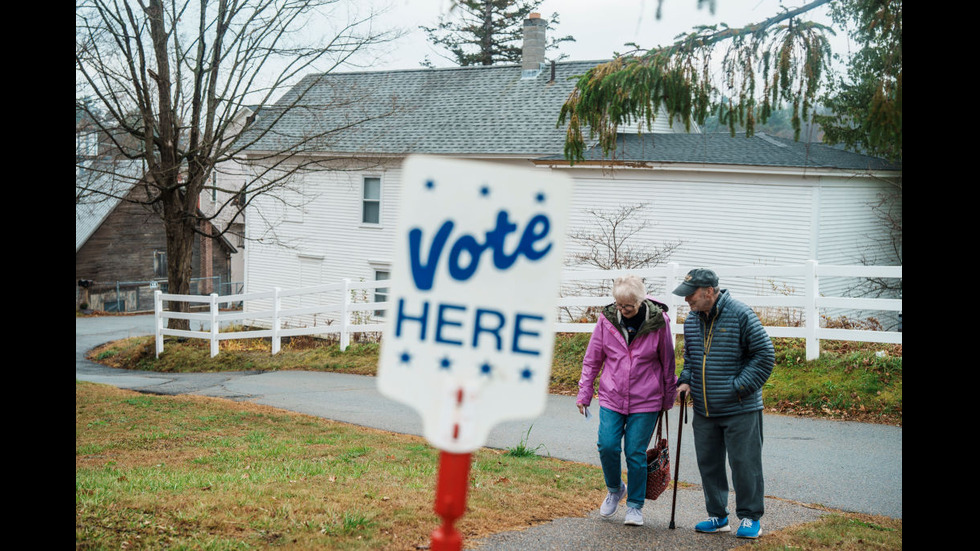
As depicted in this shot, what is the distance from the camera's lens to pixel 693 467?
8531 millimetres

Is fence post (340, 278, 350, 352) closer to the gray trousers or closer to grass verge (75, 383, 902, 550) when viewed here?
grass verge (75, 383, 902, 550)

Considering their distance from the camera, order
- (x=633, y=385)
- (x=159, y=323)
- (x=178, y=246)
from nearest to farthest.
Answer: (x=633, y=385) < (x=159, y=323) < (x=178, y=246)

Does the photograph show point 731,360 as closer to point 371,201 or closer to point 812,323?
point 812,323

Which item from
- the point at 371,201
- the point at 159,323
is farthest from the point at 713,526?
the point at 371,201

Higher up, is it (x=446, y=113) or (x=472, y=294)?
(x=446, y=113)

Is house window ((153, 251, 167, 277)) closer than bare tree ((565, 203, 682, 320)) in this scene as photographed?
No

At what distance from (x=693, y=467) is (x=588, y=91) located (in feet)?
12.2

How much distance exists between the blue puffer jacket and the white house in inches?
380

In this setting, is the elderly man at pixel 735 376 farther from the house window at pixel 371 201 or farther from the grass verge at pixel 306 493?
the house window at pixel 371 201

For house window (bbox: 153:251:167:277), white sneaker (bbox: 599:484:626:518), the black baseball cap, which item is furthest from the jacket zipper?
house window (bbox: 153:251:167:277)

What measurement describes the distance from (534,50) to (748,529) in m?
22.8

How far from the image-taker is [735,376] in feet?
19.4

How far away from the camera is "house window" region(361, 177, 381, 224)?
2712cm

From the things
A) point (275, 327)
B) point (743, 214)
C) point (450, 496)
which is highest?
point (743, 214)
